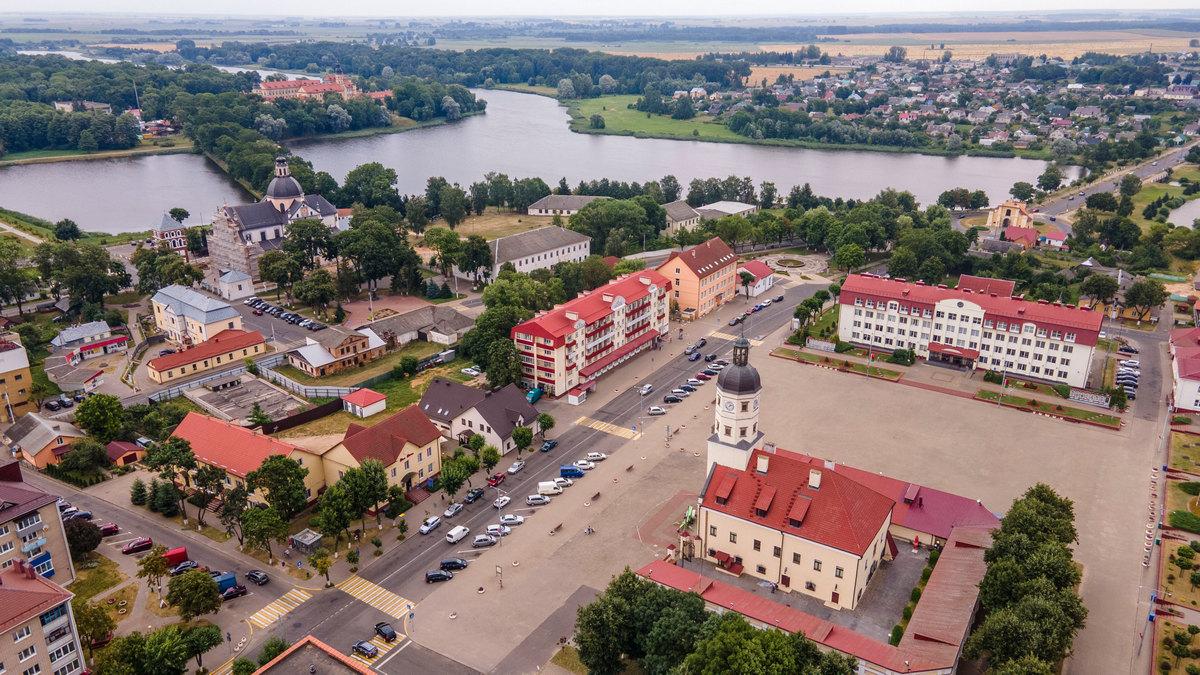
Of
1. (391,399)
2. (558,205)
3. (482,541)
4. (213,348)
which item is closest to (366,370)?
(391,399)

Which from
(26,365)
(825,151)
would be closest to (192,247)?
(26,365)

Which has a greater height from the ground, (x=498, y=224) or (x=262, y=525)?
(x=262, y=525)

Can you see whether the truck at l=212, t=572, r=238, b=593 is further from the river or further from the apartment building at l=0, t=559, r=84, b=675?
the river

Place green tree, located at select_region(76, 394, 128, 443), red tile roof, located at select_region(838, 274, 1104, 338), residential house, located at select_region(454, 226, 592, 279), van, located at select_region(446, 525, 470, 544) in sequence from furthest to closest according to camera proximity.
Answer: residential house, located at select_region(454, 226, 592, 279) → red tile roof, located at select_region(838, 274, 1104, 338) → green tree, located at select_region(76, 394, 128, 443) → van, located at select_region(446, 525, 470, 544)

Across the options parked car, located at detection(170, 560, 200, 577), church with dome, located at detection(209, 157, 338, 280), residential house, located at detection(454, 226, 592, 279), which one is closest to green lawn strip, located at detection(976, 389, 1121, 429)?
residential house, located at detection(454, 226, 592, 279)

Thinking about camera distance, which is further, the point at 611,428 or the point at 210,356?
the point at 210,356

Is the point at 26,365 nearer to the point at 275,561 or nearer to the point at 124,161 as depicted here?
the point at 275,561

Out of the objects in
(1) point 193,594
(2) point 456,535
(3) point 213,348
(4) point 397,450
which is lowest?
(2) point 456,535

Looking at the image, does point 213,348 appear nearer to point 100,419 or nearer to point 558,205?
point 100,419
